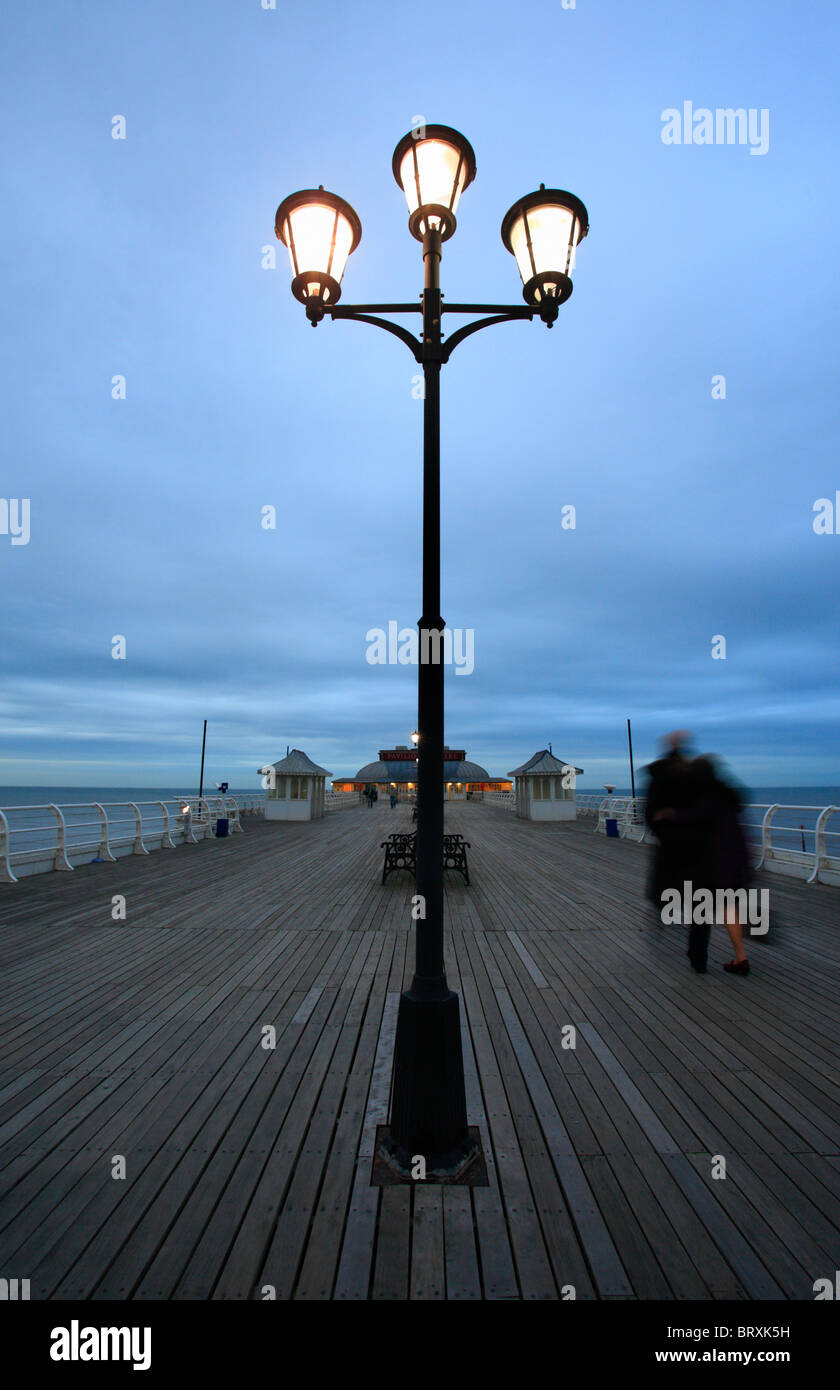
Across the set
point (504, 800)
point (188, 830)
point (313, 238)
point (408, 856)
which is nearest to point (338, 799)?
point (504, 800)

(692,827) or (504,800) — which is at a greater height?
(692,827)

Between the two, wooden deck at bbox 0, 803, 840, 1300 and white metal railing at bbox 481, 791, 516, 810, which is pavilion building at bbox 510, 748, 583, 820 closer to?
white metal railing at bbox 481, 791, 516, 810

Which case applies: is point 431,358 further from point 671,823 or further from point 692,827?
point 692,827

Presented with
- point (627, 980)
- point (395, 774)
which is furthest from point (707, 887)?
point (395, 774)

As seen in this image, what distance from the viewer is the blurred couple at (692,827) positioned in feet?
14.8

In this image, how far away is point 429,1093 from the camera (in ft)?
8.95

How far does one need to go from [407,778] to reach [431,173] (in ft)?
183

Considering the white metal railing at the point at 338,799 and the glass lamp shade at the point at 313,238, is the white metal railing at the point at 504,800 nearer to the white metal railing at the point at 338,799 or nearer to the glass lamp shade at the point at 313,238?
the white metal railing at the point at 338,799

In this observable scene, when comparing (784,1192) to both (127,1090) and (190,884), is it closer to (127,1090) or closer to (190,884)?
(127,1090)

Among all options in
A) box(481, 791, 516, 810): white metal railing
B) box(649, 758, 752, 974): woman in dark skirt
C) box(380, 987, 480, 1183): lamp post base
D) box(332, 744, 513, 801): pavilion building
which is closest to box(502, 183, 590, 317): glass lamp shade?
box(649, 758, 752, 974): woman in dark skirt

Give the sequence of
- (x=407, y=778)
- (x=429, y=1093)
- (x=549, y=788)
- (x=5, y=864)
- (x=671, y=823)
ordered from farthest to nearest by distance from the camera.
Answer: (x=407, y=778), (x=549, y=788), (x=5, y=864), (x=671, y=823), (x=429, y=1093)

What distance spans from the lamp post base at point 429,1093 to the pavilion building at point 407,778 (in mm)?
47981

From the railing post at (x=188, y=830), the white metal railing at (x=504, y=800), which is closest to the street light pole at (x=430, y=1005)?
the railing post at (x=188, y=830)
